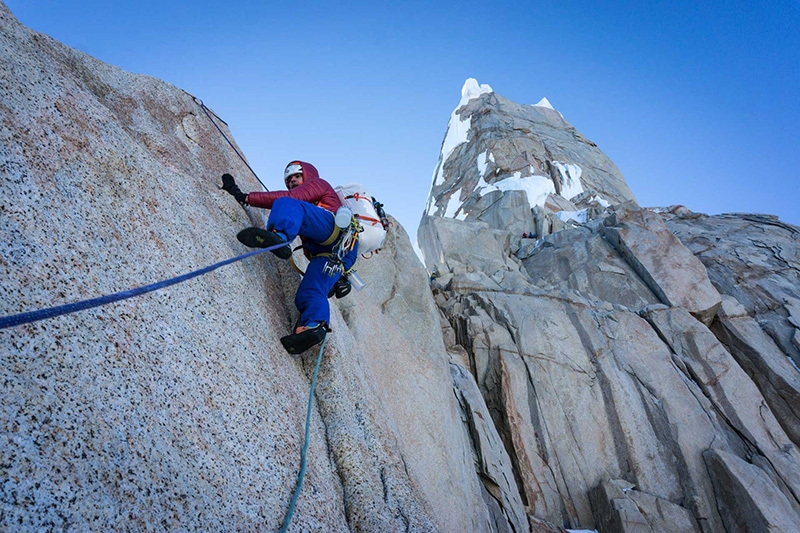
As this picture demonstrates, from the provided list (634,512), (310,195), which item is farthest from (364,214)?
(634,512)

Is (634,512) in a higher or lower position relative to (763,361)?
lower

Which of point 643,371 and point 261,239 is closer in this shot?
point 261,239

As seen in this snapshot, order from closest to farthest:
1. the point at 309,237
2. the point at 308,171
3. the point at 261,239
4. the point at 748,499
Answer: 1. the point at 261,239
2. the point at 309,237
3. the point at 308,171
4. the point at 748,499

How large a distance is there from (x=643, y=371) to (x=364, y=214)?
12.2 meters

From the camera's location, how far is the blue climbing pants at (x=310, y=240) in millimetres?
4504

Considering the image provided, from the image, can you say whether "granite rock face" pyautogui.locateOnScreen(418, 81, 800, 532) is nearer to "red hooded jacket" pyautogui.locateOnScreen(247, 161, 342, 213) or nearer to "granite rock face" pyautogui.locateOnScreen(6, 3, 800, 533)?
→ "granite rock face" pyautogui.locateOnScreen(6, 3, 800, 533)

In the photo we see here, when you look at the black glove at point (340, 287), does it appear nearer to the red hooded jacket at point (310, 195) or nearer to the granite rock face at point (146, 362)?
the granite rock face at point (146, 362)

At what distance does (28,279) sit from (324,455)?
2.91 metres

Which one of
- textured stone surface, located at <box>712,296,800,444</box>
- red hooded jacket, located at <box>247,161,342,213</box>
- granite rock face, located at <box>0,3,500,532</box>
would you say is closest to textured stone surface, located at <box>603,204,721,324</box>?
textured stone surface, located at <box>712,296,800,444</box>

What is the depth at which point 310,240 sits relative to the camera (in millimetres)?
5414

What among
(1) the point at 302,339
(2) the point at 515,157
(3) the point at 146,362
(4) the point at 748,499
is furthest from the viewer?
(2) the point at 515,157

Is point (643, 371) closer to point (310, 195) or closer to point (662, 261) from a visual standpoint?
point (662, 261)

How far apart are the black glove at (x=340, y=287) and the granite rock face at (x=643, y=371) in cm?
854

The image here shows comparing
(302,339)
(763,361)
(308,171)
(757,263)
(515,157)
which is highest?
(515,157)
